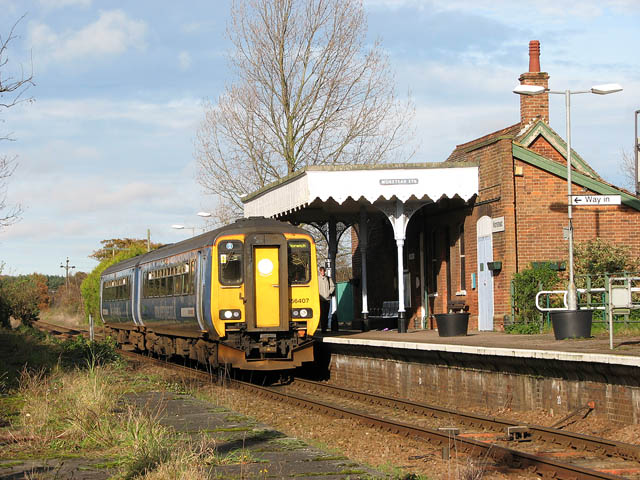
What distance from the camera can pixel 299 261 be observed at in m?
17.6

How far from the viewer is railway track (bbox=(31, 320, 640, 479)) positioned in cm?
847

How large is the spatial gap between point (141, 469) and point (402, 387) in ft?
31.4

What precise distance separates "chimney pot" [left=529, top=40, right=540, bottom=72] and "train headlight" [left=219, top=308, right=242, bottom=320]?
11.0m

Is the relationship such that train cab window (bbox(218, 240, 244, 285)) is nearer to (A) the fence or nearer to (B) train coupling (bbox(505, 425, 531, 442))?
(A) the fence

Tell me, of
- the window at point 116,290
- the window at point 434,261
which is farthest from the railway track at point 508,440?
the window at point 116,290

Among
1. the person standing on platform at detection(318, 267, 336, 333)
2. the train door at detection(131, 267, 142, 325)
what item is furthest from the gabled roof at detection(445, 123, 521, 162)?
the train door at detection(131, 267, 142, 325)

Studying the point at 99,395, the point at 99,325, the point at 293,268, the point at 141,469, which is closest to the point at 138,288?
the point at 293,268

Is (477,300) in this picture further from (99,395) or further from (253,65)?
(253,65)

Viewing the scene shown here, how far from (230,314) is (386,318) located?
819 cm

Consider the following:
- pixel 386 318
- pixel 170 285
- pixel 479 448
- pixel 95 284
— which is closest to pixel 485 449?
pixel 479 448

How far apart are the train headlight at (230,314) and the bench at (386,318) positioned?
7.96 meters

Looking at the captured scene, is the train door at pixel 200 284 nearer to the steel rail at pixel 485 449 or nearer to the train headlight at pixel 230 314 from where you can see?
the train headlight at pixel 230 314

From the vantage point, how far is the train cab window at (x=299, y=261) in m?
17.5

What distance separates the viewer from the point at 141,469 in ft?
24.1
